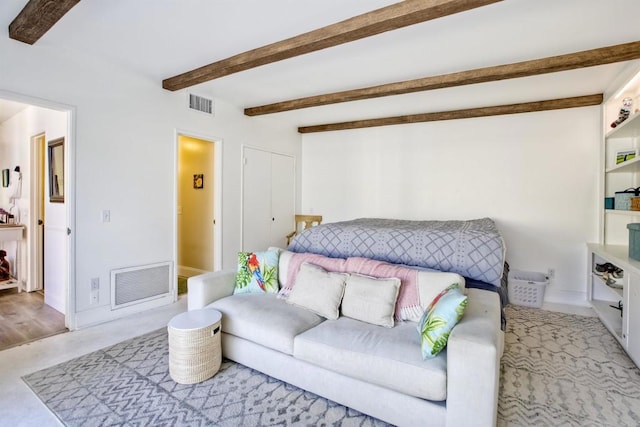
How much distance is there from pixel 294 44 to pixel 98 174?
7.35 feet

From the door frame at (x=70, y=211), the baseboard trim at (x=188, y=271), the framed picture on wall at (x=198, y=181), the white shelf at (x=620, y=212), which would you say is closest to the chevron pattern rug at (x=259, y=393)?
the door frame at (x=70, y=211)

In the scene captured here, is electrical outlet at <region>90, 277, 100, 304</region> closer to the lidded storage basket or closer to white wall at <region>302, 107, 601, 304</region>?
white wall at <region>302, 107, 601, 304</region>

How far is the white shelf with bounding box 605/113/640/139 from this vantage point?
2.79m

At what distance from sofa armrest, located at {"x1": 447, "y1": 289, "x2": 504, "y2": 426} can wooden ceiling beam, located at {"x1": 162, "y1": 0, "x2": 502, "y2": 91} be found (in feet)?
5.89

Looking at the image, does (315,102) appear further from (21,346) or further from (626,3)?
(21,346)

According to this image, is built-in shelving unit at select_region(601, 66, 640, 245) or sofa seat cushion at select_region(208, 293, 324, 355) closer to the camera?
sofa seat cushion at select_region(208, 293, 324, 355)

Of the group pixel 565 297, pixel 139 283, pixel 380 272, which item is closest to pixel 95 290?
pixel 139 283

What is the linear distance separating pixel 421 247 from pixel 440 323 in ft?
3.63

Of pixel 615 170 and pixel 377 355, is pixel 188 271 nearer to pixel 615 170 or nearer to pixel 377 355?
pixel 377 355

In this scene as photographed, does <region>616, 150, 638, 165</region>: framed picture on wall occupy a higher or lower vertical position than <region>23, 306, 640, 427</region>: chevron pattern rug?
higher

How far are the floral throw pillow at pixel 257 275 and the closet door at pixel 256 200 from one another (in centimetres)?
197

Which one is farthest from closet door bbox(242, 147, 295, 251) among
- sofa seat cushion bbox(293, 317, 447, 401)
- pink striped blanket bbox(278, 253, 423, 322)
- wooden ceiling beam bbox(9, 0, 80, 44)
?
sofa seat cushion bbox(293, 317, 447, 401)

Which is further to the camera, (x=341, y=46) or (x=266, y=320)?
(x=341, y=46)

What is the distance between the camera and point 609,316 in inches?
118
